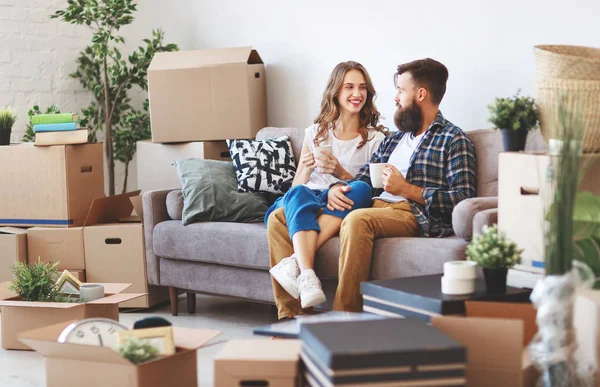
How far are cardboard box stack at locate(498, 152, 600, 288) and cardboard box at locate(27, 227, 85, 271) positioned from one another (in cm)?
216

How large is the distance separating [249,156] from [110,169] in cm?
121

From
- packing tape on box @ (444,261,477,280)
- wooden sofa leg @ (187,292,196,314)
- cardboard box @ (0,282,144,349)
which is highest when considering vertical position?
packing tape on box @ (444,261,477,280)

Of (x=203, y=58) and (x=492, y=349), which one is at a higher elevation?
(x=203, y=58)

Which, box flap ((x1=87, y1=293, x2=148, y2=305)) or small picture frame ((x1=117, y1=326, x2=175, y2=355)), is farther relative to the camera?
box flap ((x1=87, y1=293, x2=148, y2=305))

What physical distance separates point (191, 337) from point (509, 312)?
2.66 feet

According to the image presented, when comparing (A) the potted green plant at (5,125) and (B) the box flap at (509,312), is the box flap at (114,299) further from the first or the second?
(A) the potted green plant at (5,125)

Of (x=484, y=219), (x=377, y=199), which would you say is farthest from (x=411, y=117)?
(x=484, y=219)

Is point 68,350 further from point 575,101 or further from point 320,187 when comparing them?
point 320,187

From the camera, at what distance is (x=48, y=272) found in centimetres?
293

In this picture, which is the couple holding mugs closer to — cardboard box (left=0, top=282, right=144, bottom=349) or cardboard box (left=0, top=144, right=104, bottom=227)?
cardboard box (left=0, top=282, right=144, bottom=349)

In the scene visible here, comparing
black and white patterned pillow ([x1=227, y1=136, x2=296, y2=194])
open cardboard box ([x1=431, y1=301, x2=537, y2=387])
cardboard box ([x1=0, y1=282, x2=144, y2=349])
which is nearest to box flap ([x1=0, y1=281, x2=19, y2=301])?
cardboard box ([x1=0, y1=282, x2=144, y2=349])

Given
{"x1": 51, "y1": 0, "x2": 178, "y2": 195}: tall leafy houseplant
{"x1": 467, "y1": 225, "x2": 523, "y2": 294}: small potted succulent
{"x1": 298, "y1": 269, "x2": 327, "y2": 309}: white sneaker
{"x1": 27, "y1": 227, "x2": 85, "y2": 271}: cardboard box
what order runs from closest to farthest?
{"x1": 467, "y1": 225, "x2": 523, "y2": 294}: small potted succulent, {"x1": 298, "y1": 269, "x2": 327, "y2": 309}: white sneaker, {"x1": 27, "y1": 227, "x2": 85, "y2": 271}: cardboard box, {"x1": 51, "y1": 0, "x2": 178, "y2": 195}: tall leafy houseplant

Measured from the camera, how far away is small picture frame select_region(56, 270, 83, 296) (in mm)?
2903

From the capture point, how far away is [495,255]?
1.97m
